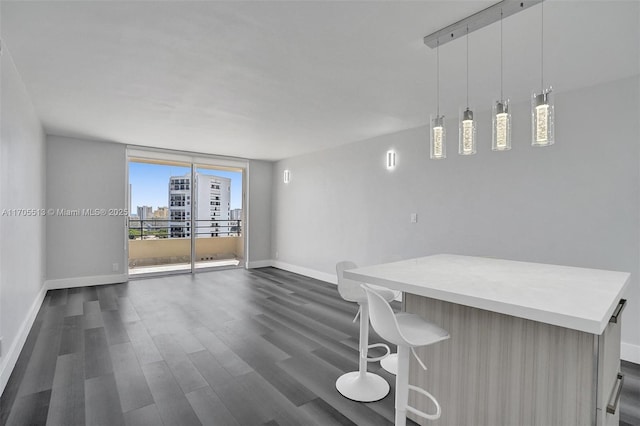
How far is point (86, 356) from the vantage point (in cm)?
288

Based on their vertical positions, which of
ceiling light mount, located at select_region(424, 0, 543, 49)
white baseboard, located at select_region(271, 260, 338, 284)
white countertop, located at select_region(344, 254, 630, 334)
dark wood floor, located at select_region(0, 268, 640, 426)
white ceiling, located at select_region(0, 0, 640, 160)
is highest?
white ceiling, located at select_region(0, 0, 640, 160)

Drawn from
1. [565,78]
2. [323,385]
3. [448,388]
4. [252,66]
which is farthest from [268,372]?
[565,78]

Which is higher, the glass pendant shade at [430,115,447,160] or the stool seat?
the glass pendant shade at [430,115,447,160]

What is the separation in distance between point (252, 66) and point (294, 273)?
191 inches

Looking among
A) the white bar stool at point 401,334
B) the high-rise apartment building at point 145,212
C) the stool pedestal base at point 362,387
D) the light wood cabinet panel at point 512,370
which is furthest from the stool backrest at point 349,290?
the high-rise apartment building at point 145,212

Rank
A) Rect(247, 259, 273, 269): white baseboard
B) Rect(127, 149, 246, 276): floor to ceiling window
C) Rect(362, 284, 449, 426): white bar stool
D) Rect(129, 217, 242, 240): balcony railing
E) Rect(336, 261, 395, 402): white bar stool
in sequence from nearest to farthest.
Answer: Rect(362, 284, 449, 426): white bar stool < Rect(336, 261, 395, 402): white bar stool < Rect(127, 149, 246, 276): floor to ceiling window < Rect(129, 217, 242, 240): balcony railing < Rect(247, 259, 273, 269): white baseboard

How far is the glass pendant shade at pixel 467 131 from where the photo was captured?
7.23ft

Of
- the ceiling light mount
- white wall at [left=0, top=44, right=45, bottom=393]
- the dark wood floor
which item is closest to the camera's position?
the ceiling light mount

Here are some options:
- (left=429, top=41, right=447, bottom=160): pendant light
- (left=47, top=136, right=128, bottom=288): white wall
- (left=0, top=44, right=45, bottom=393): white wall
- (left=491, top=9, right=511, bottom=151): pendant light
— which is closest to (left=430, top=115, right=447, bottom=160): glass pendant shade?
(left=429, top=41, right=447, bottom=160): pendant light

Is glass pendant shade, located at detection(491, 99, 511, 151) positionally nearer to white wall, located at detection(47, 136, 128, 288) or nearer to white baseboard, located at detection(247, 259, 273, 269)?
white wall, located at detection(47, 136, 128, 288)

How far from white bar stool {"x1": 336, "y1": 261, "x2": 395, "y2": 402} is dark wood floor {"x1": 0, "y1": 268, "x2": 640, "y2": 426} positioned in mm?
73

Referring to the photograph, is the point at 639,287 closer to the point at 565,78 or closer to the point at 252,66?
the point at 565,78

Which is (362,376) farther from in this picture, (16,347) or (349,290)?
(16,347)

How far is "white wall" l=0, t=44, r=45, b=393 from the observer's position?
2.43 metres
